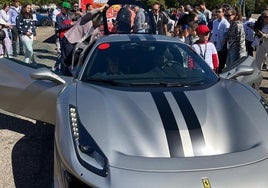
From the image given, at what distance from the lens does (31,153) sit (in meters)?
4.93

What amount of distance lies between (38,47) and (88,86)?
41.0ft

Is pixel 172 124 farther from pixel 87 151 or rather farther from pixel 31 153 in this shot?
pixel 31 153

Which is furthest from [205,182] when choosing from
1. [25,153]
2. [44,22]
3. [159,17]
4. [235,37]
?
[44,22]

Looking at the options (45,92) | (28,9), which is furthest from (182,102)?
(28,9)

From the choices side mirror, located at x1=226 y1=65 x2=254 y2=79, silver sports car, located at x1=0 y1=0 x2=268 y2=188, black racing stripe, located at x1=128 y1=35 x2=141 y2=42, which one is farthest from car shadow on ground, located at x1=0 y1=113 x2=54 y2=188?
side mirror, located at x1=226 y1=65 x2=254 y2=79

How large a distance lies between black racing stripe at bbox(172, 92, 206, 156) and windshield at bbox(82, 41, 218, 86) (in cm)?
44

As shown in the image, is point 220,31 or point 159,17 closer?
point 220,31

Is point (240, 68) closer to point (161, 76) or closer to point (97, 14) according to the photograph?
point (161, 76)

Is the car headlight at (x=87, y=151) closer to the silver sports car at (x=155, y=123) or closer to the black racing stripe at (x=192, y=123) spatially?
the silver sports car at (x=155, y=123)

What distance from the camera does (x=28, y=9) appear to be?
11.0 m

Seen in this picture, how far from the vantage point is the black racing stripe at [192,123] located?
9.28ft

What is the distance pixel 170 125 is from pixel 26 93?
237 centimetres

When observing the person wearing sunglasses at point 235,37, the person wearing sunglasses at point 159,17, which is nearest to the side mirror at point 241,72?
the person wearing sunglasses at point 235,37

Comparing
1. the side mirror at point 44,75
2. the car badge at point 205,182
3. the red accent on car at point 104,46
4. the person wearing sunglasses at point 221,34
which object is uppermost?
the red accent on car at point 104,46
